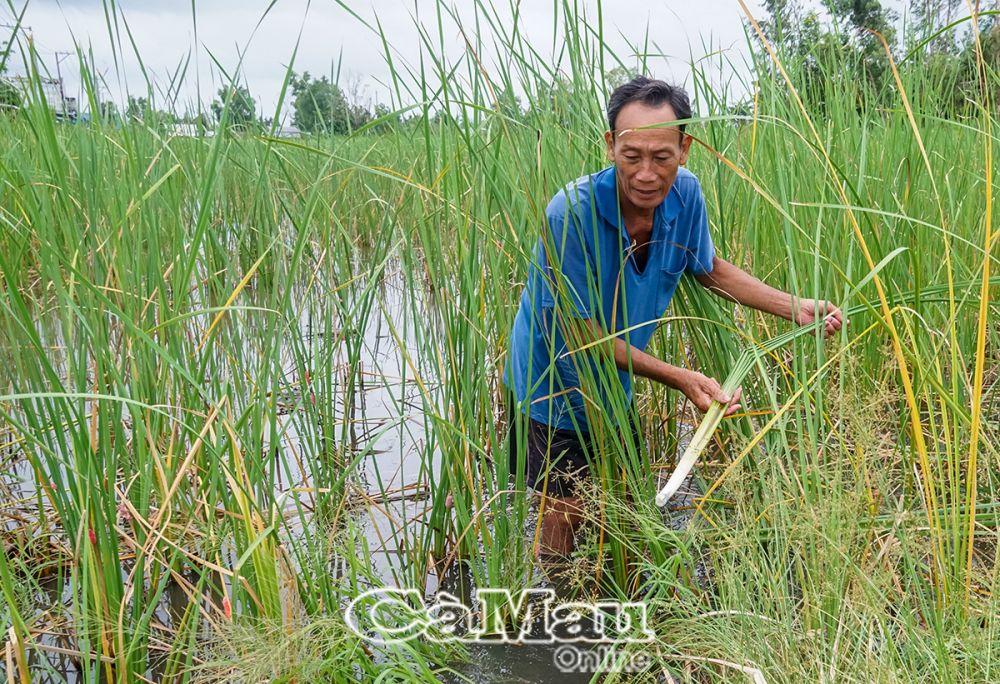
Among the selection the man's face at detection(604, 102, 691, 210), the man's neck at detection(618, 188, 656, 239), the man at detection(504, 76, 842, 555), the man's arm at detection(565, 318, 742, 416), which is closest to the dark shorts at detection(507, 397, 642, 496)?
the man at detection(504, 76, 842, 555)

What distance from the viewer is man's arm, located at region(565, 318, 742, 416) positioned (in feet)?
5.65

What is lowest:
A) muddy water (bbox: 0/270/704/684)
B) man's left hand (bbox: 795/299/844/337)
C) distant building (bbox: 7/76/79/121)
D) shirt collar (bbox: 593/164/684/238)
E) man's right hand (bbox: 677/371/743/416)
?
muddy water (bbox: 0/270/704/684)

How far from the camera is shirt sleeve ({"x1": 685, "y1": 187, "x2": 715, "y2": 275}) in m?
2.03

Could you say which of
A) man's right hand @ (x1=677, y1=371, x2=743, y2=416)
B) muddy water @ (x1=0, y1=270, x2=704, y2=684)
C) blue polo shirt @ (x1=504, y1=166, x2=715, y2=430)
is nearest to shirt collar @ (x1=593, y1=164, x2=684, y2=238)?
blue polo shirt @ (x1=504, y1=166, x2=715, y2=430)

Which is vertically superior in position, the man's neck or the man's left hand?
the man's neck

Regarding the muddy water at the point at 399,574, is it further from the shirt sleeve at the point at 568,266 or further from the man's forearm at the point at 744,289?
the man's forearm at the point at 744,289

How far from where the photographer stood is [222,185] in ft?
7.84

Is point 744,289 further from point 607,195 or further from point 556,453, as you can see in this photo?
point 556,453

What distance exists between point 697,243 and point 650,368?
0.38m

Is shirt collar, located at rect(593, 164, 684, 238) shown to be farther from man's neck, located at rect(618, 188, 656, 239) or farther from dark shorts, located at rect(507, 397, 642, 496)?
dark shorts, located at rect(507, 397, 642, 496)

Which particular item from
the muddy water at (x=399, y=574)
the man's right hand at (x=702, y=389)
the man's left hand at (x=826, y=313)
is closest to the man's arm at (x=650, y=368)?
the man's right hand at (x=702, y=389)

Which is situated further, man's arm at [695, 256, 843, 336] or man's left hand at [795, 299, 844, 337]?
man's arm at [695, 256, 843, 336]

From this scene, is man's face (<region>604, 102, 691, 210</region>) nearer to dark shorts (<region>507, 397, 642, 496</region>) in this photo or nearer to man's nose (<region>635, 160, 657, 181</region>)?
man's nose (<region>635, 160, 657, 181</region>)

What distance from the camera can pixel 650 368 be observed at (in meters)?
1.85
